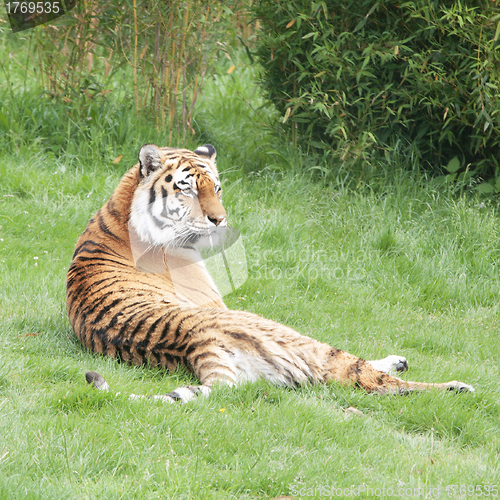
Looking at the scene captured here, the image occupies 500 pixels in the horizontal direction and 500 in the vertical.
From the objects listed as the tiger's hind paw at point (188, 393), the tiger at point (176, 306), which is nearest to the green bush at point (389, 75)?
the tiger at point (176, 306)

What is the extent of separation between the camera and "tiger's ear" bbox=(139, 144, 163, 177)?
4.40 metres

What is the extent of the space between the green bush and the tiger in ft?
8.63

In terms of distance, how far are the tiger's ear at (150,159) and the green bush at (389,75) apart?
107 inches

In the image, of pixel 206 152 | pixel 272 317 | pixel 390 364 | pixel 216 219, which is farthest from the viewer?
pixel 272 317

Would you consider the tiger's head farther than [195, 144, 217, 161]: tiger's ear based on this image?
No

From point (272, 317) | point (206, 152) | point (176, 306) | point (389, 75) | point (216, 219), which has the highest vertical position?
point (389, 75)

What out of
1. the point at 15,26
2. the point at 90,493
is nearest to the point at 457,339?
the point at 90,493

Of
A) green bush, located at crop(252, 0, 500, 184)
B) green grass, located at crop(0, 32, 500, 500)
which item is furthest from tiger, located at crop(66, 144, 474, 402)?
green bush, located at crop(252, 0, 500, 184)

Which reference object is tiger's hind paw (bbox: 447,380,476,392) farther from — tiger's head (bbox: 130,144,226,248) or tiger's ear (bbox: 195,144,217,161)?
tiger's ear (bbox: 195,144,217,161)

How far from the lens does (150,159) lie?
175 inches

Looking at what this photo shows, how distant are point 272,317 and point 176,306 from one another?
1405mm

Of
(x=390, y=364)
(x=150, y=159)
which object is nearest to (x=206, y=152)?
(x=150, y=159)

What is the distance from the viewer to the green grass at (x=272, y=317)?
2.90 metres

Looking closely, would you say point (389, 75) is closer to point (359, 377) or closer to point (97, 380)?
point (359, 377)
